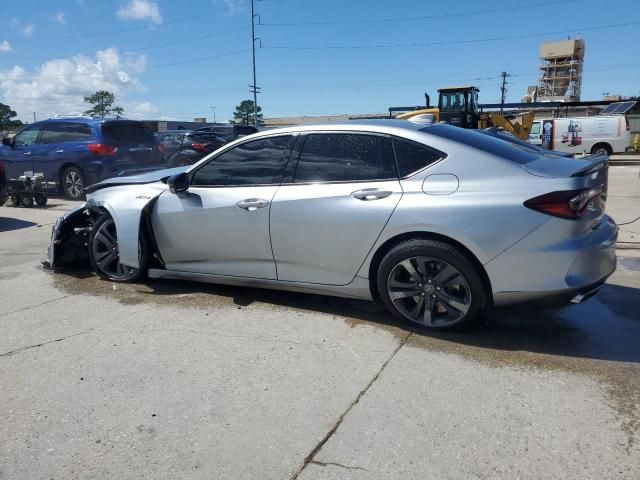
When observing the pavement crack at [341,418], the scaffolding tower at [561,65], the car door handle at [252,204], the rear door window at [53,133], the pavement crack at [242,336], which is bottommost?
the pavement crack at [341,418]

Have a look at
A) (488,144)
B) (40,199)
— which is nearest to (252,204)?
(488,144)

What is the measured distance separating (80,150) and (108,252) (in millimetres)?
6815

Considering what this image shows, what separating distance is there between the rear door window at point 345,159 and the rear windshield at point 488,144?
396mm

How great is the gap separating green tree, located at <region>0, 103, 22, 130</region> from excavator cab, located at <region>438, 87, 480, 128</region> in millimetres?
68481

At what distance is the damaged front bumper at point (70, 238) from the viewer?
5.74 m

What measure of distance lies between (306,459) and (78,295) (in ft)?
11.4

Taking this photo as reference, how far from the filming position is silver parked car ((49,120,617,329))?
3549mm

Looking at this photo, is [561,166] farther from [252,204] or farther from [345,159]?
[252,204]

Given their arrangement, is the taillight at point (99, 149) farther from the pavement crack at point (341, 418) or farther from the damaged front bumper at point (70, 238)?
the pavement crack at point (341, 418)

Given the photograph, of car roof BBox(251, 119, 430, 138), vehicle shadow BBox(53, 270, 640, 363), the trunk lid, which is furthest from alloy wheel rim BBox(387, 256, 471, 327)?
car roof BBox(251, 119, 430, 138)

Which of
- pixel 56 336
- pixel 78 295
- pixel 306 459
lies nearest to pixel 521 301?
pixel 306 459

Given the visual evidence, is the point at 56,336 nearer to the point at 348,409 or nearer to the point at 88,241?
the point at 88,241

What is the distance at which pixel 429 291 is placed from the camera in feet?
12.8

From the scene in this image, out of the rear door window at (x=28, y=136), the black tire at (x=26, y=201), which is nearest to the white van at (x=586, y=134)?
the rear door window at (x=28, y=136)
